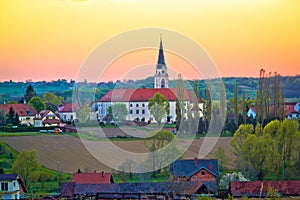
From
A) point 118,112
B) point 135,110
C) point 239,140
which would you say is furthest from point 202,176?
point 135,110

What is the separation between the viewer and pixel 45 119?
45.7 m

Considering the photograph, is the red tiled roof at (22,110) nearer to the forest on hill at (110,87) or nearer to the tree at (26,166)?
the forest on hill at (110,87)

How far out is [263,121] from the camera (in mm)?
30453

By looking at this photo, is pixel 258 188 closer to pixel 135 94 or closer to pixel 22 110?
pixel 22 110

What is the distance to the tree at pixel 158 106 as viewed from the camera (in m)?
45.0

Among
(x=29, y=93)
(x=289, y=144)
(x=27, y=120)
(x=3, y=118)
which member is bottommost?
(x=289, y=144)

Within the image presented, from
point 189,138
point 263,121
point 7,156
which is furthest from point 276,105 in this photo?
point 7,156

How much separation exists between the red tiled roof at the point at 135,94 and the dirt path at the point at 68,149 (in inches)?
702

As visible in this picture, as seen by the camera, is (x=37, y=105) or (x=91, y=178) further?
(x=37, y=105)

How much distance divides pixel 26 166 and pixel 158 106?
89.0 feet

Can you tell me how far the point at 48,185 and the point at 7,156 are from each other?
254 inches

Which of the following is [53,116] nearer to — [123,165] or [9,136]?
[9,136]

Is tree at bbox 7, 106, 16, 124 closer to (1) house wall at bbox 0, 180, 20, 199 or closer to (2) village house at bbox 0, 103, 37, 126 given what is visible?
(2) village house at bbox 0, 103, 37, 126

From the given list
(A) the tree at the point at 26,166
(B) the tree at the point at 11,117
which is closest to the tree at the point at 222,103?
(B) the tree at the point at 11,117
